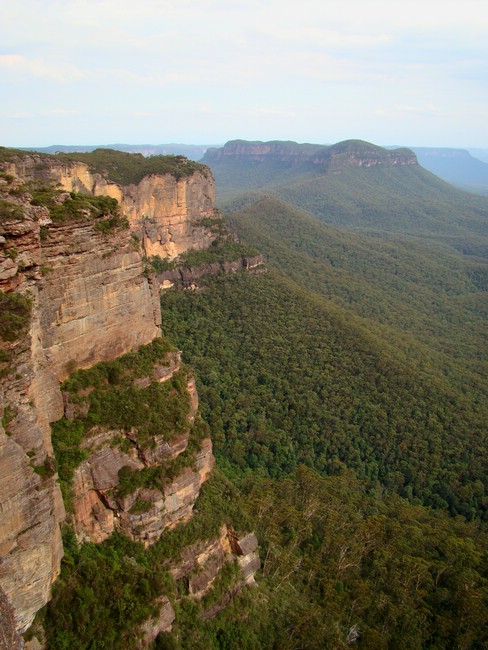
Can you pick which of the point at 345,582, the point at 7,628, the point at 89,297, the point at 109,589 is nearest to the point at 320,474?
the point at 345,582

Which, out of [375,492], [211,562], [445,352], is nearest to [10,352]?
[211,562]

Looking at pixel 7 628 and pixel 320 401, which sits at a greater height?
pixel 7 628

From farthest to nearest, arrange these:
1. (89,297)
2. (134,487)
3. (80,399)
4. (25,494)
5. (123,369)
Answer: (123,369)
(134,487)
(89,297)
(80,399)
(25,494)

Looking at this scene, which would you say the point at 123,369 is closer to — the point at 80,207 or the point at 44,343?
the point at 44,343

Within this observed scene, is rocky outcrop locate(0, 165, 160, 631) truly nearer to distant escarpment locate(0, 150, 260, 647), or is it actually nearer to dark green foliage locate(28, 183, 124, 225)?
distant escarpment locate(0, 150, 260, 647)

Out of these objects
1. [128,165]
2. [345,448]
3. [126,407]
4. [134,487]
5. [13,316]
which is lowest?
[345,448]
